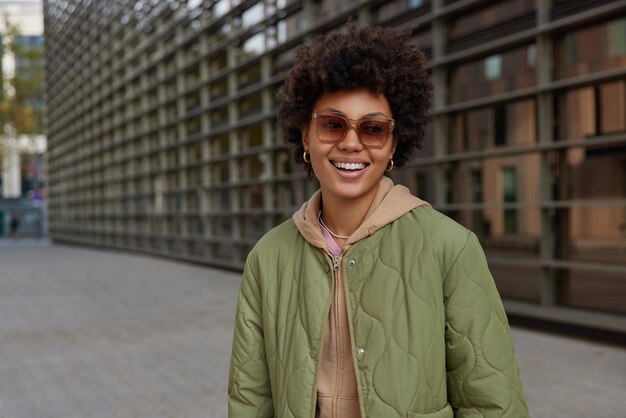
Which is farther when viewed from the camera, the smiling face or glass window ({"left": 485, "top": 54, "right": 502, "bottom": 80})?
glass window ({"left": 485, "top": 54, "right": 502, "bottom": 80})

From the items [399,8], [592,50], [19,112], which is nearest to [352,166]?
[592,50]

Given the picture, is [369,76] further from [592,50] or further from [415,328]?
[592,50]

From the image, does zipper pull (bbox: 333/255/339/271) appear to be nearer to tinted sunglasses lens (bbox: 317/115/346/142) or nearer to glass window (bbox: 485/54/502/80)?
tinted sunglasses lens (bbox: 317/115/346/142)

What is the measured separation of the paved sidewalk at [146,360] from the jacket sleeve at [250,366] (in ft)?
8.70

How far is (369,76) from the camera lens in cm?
166

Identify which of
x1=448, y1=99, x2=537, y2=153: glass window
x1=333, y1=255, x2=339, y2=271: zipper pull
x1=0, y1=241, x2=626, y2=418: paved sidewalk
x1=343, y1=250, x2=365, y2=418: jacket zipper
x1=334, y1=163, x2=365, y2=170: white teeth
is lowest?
Result: x1=0, y1=241, x2=626, y2=418: paved sidewalk

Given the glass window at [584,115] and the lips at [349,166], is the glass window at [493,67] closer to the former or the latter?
the glass window at [584,115]

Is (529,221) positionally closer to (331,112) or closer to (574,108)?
(574,108)

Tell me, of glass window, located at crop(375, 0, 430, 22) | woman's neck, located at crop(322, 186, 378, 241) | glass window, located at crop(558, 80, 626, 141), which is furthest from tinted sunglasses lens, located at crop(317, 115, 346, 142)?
glass window, located at crop(375, 0, 430, 22)

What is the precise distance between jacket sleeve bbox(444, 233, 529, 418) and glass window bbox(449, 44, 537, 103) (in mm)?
6244

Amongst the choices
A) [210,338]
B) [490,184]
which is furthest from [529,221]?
[210,338]

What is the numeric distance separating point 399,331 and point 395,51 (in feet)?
2.36

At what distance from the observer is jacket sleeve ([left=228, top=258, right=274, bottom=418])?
6.00ft

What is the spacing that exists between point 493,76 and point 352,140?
6.81 meters
